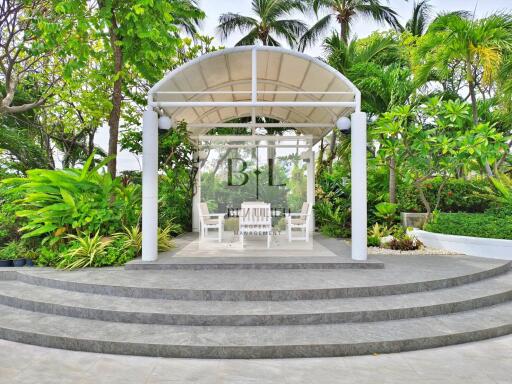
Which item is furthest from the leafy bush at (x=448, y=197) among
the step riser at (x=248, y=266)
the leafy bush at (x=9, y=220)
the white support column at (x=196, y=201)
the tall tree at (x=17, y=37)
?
the tall tree at (x=17, y=37)

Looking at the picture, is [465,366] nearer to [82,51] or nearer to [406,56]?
[82,51]

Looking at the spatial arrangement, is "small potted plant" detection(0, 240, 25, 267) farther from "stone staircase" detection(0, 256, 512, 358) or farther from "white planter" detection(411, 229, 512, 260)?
"white planter" detection(411, 229, 512, 260)

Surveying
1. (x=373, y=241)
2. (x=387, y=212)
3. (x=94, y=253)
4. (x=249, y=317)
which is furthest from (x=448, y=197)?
(x=94, y=253)

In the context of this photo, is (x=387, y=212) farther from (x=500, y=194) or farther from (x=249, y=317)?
(x=249, y=317)

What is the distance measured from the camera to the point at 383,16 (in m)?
17.8

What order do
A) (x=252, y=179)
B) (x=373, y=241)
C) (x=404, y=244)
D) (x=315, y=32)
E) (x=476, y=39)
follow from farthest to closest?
(x=315, y=32) → (x=252, y=179) → (x=476, y=39) → (x=373, y=241) → (x=404, y=244)

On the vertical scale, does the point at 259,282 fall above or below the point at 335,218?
below

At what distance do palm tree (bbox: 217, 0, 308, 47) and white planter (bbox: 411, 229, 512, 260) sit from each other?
506 inches

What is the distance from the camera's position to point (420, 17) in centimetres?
2017

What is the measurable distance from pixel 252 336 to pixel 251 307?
2.09 ft

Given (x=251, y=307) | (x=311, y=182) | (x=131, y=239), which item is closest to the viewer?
(x=251, y=307)

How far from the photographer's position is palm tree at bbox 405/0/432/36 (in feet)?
65.8

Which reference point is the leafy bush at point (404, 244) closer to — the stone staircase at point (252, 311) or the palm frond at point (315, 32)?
the stone staircase at point (252, 311)

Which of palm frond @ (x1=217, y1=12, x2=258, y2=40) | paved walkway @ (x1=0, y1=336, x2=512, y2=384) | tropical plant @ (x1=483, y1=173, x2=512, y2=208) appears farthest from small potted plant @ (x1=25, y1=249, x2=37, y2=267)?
palm frond @ (x1=217, y1=12, x2=258, y2=40)
